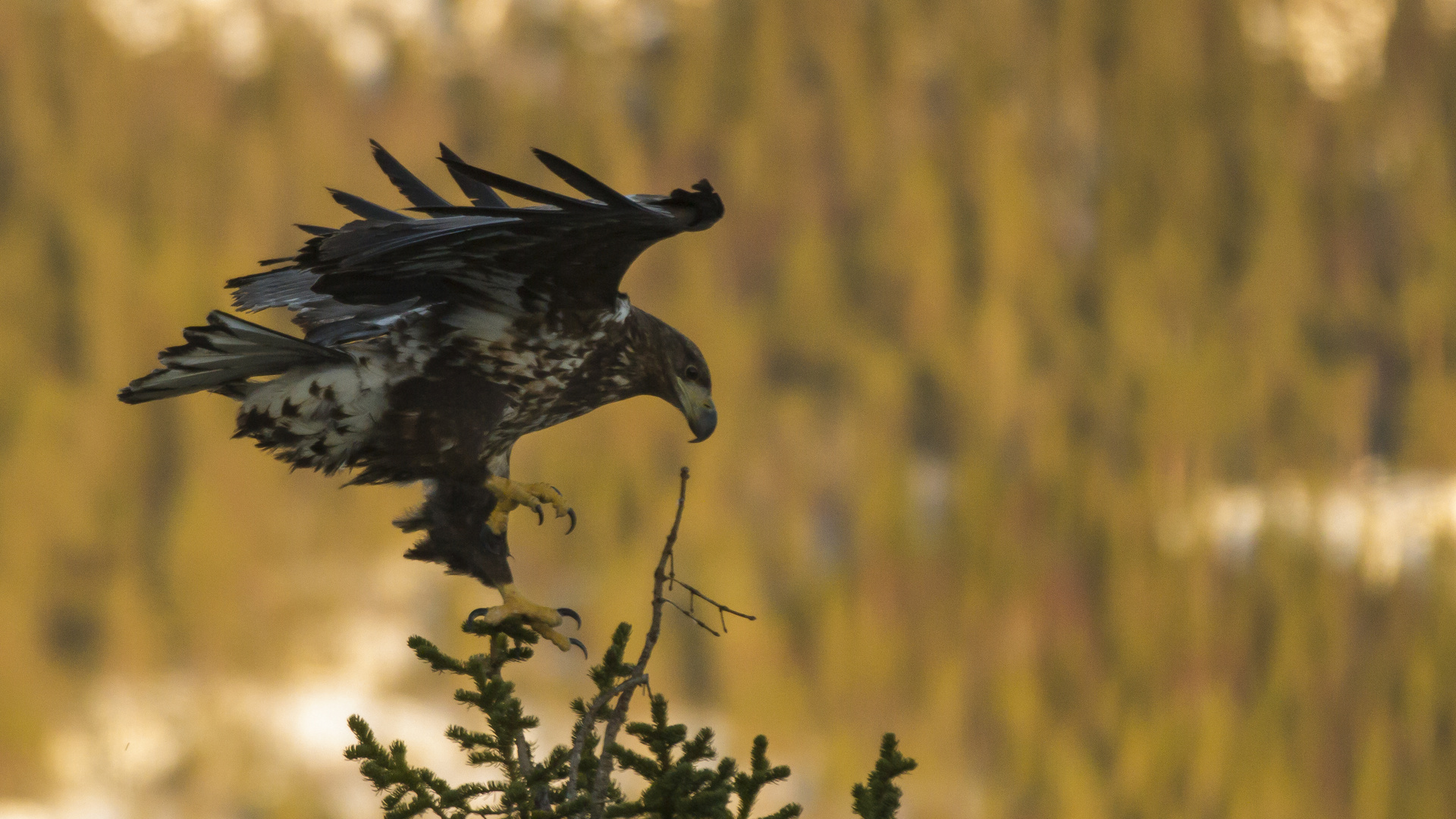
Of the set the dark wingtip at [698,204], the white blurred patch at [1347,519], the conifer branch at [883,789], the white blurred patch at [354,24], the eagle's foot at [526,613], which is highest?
the white blurred patch at [1347,519]

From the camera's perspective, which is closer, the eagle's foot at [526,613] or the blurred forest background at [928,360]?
the eagle's foot at [526,613]

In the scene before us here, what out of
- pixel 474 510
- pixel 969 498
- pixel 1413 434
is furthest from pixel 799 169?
pixel 474 510

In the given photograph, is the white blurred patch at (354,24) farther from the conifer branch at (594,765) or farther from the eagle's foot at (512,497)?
the conifer branch at (594,765)

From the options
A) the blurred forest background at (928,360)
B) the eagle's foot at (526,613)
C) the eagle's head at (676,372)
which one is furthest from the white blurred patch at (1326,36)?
the eagle's foot at (526,613)

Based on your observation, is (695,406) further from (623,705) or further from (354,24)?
(354,24)

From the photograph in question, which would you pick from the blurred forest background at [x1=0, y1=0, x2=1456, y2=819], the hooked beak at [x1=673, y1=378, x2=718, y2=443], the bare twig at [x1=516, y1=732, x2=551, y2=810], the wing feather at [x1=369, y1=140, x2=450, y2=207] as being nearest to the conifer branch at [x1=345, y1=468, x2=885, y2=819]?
the bare twig at [x1=516, y1=732, x2=551, y2=810]

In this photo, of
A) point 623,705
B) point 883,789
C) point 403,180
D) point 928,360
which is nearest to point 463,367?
point 403,180
